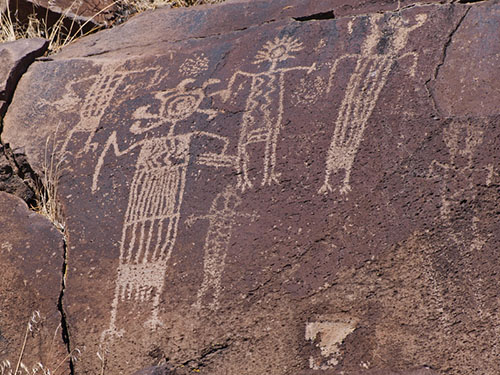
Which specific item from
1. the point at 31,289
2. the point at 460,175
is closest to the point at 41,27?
the point at 31,289

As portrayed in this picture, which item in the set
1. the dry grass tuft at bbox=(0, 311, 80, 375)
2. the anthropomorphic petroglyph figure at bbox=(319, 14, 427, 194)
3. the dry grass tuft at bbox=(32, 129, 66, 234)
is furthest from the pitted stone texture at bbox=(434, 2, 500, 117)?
the dry grass tuft at bbox=(0, 311, 80, 375)

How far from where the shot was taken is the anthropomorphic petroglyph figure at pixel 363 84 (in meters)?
2.73

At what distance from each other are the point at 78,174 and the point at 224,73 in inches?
31.6

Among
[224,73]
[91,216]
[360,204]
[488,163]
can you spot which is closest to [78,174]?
[91,216]

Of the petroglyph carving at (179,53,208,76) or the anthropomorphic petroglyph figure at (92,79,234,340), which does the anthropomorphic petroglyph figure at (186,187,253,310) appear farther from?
the petroglyph carving at (179,53,208,76)

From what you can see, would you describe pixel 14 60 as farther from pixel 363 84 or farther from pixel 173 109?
pixel 363 84

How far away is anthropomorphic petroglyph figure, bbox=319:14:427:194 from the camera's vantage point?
2730 millimetres

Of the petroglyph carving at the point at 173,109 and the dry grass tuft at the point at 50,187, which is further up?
the petroglyph carving at the point at 173,109

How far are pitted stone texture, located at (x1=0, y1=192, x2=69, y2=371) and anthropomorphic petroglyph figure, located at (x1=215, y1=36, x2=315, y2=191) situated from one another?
Result: 87cm

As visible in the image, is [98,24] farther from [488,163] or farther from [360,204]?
[488,163]

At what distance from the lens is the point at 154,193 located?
9.57ft

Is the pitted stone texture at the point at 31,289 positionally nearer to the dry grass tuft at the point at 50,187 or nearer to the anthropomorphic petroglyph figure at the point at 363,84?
the dry grass tuft at the point at 50,187

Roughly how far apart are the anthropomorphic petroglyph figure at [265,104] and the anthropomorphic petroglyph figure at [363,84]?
217 millimetres

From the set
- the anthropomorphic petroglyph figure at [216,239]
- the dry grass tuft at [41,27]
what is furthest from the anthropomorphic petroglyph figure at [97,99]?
the dry grass tuft at [41,27]
